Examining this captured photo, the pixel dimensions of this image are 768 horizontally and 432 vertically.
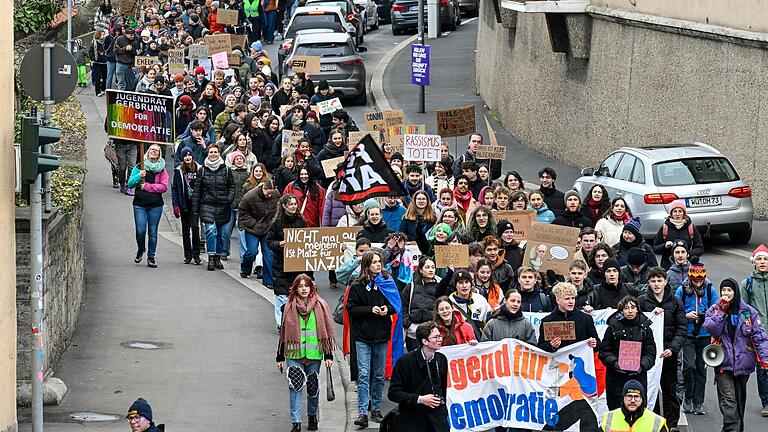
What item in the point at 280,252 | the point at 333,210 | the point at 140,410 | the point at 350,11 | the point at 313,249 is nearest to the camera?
the point at 140,410

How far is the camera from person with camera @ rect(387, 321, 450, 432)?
11984mm

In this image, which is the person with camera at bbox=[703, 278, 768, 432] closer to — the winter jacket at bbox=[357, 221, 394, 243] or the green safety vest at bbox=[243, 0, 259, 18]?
the winter jacket at bbox=[357, 221, 394, 243]

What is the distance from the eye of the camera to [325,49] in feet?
121

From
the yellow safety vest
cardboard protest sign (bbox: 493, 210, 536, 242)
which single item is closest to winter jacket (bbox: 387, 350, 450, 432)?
the yellow safety vest

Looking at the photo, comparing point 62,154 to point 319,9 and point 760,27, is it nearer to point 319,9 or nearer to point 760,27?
point 760,27

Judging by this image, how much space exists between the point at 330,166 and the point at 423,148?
131 cm

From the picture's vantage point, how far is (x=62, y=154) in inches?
816

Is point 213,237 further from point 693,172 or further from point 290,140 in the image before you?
point 693,172

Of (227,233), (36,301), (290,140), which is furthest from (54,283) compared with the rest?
(290,140)

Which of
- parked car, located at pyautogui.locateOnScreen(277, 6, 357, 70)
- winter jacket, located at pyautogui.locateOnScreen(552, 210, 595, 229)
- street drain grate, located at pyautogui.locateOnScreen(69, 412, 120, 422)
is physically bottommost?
street drain grate, located at pyautogui.locateOnScreen(69, 412, 120, 422)

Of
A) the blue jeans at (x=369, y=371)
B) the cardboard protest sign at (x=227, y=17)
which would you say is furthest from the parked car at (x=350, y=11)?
the blue jeans at (x=369, y=371)

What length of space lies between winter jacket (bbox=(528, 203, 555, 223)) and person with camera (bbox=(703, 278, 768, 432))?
3854 millimetres

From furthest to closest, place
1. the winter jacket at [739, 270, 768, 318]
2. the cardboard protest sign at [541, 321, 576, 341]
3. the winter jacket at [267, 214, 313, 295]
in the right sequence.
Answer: the winter jacket at [267, 214, 313, 295]
the winter jacket at [739, 270, 768, 318]
the cardboard protest sign at [541, 321, 576, 341]

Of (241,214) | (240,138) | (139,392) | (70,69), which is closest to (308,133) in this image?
(240,138)
